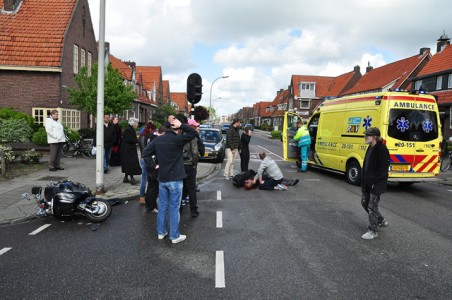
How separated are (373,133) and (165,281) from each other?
3837 millimetres

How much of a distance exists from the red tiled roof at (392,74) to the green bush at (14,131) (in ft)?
110

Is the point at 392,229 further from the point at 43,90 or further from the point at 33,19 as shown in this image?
the point at 33,19

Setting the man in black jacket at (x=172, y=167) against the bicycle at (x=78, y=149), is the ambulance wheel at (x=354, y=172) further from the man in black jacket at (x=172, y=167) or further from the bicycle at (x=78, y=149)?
the bicycle at (x=78, y=149)

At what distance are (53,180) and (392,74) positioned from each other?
123 feet

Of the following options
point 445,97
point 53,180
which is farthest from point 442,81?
point 53,180

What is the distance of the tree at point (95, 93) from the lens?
54.6ft

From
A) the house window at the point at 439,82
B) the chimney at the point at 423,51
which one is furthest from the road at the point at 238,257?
the chimney at the point at 423,51

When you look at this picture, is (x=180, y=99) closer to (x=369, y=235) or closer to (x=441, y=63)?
(x=441, y=63)

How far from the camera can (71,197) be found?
566cm

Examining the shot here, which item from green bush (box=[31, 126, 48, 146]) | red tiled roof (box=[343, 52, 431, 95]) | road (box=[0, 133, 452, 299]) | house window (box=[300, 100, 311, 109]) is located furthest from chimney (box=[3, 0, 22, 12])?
house window (box=[300, 100, 311, 109])

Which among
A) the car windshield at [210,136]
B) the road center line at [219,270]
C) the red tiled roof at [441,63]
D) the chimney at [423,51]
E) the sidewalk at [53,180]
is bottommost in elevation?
the road center line at [219,270]

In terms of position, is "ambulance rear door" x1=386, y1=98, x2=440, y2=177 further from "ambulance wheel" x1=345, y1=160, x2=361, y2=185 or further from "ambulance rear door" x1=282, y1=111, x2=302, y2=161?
"ambulance rear door" x1=282, y1=111, x2=302, y2=161

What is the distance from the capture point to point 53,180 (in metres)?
9.17

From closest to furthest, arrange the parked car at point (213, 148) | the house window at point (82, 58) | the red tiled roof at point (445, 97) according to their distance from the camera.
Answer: the parked car at point (213, 148) < the house window at point (82, 58) < the red tiled roof at point (445, 97)
